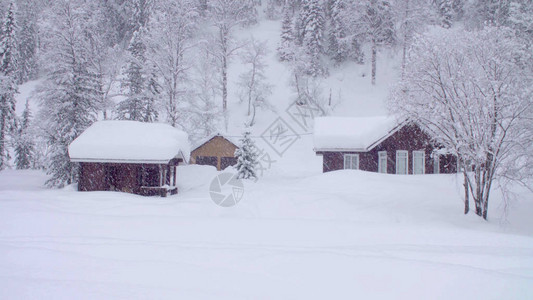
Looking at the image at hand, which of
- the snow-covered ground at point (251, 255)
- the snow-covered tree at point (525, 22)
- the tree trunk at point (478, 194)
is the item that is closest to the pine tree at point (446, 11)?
the snow-covered tree at point (525, 22)

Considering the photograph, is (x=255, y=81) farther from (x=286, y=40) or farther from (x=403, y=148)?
(x=403, y=148)

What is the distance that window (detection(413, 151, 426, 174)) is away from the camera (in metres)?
21.4

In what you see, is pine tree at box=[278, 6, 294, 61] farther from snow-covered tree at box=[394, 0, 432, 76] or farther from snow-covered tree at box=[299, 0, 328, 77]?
snow-covered tree at box=[394, 0, 432, 76]

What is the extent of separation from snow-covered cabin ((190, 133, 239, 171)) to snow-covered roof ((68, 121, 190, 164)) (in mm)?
10911

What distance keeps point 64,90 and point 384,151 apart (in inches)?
827

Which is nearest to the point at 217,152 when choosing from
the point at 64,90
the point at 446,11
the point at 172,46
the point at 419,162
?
the point at 172,46

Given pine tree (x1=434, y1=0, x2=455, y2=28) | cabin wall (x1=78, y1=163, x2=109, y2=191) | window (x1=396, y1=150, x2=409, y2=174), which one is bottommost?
cabin wall (x1=78, y1=163, x2=109, y2=191)

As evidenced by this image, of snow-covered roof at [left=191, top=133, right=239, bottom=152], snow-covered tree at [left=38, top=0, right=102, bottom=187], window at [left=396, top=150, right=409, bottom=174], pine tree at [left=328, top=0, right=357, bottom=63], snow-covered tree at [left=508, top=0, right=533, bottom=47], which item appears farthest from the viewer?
pine tree at [left=328, top=0, right=357, bottom=63]

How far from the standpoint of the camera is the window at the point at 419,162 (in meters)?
21.4

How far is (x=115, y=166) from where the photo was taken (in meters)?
18.2

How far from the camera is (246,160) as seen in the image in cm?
2298

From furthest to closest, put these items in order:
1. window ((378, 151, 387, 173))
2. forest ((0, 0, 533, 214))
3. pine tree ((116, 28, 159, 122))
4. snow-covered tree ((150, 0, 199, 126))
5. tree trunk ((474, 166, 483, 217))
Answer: pine tree ((116, 28, 159, 122))
snow-covered tree ((150, 0, 199, 126))
window ((378, 151, 387, 173))
tree trunk ((474, 166, 483, 217))
forest ((0, 0, 533, 214))

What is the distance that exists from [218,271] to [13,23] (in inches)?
1379

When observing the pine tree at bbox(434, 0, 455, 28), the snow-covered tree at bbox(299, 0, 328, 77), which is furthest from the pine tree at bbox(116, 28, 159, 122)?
the pine tree at bbox(434, 0, 455, 28)
